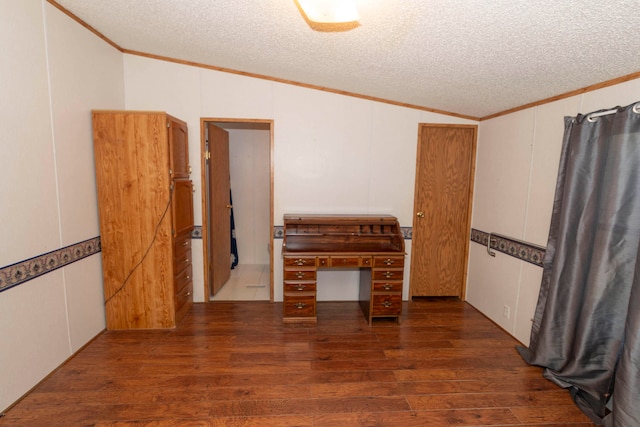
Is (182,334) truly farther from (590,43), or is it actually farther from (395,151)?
(590,43)

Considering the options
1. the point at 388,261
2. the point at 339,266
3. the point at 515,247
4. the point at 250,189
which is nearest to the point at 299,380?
the point at 339,266

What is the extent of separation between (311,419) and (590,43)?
2.61 meters

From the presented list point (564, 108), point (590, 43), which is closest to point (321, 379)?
point (590, 43)

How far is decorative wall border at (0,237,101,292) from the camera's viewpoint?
1.86m

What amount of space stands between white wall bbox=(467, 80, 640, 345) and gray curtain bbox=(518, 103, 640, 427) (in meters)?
0.22

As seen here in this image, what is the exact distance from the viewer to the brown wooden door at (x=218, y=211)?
140 inches

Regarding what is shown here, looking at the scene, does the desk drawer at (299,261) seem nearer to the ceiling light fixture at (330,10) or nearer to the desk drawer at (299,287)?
the desk drawer at (299,287)

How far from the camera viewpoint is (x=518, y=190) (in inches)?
113

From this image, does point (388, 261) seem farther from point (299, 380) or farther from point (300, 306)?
point (299, 380)

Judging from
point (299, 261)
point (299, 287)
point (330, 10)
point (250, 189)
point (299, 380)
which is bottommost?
point (299, 380)

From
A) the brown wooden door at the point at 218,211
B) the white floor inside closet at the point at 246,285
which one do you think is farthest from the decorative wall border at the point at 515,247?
the brown wooden door at the point at 218,211

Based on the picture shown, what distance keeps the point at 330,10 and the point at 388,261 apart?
231 cm

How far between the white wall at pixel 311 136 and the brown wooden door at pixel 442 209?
5.3 inches

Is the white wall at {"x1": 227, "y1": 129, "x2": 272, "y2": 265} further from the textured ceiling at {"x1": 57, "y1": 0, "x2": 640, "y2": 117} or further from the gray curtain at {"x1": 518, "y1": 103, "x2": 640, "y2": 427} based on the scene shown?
the gray curtain at {"x1": 518, "y1": 103, "x2": 640, "y2": 427}
